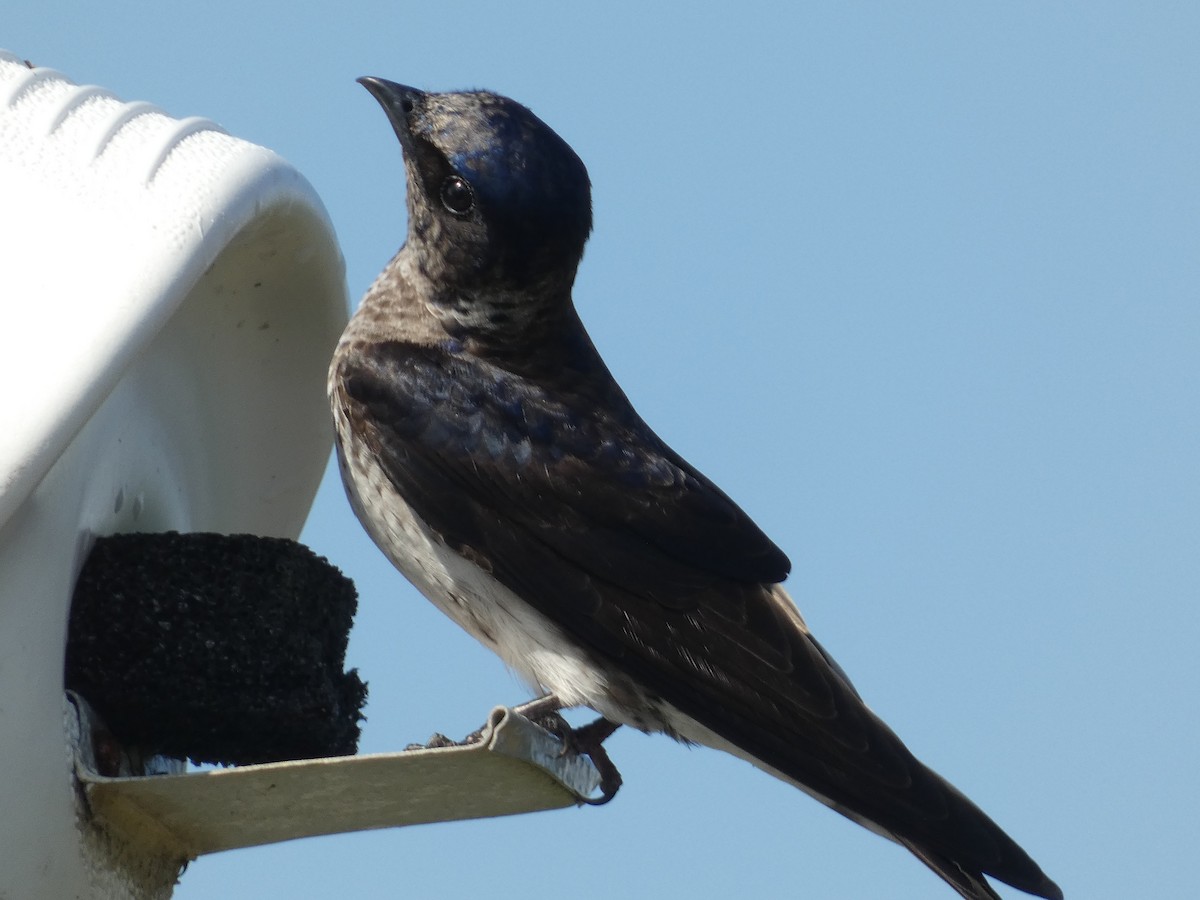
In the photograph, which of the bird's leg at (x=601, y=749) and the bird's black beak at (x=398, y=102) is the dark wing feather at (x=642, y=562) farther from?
the bird's black beak at (x=398, y=102)

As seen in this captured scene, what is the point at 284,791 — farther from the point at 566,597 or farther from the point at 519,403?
the point at 519,403

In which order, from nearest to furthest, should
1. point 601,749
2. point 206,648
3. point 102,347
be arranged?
1. point 102,347
2. point 206,648
3. point 601,749

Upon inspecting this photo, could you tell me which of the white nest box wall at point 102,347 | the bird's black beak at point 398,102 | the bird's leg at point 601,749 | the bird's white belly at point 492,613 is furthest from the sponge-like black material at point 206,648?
the bird's black beak at point 398,102

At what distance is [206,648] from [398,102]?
3.96 feet

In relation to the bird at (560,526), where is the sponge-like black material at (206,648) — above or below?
below

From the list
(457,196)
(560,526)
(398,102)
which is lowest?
(560,526)

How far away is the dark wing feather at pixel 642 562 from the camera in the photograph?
322cm

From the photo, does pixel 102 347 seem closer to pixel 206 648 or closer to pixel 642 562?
pixel 206 648

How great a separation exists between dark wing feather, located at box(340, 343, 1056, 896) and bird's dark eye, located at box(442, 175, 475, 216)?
0.90ft

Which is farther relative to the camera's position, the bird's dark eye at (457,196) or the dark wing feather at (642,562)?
the bird's dark eye at (457,196)

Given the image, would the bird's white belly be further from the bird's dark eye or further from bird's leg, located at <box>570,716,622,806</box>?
the bird's dark eye

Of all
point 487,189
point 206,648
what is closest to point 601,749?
point 206,648

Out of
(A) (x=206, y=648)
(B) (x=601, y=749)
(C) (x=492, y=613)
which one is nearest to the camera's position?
(A) (x=206, y=648)

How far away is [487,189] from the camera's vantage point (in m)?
3.62
